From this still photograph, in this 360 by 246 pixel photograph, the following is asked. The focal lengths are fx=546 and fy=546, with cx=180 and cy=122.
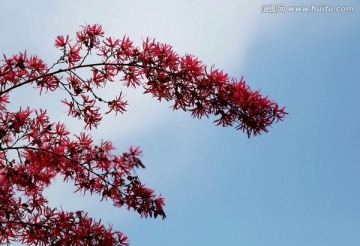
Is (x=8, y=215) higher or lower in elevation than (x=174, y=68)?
lower

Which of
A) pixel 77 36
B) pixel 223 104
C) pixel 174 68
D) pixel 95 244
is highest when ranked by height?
pixel 77 36

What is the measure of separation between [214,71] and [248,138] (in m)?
1.14

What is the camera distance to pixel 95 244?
8.28 meters

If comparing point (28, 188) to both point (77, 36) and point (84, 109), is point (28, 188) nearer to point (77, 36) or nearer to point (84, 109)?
point (84, 109)

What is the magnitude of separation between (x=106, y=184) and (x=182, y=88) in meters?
1.92

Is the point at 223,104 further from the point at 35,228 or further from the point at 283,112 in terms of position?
the point at 35,228

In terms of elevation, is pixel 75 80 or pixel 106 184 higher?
pixel 75 80

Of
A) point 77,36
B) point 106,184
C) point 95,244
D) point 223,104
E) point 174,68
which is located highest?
point 77,36

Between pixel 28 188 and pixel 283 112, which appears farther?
pixel 28 188

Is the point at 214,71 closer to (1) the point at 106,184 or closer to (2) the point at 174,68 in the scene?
(2) the point at 174,68

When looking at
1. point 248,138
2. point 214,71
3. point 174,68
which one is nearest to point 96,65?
point 174,68

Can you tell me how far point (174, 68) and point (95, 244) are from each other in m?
2.94

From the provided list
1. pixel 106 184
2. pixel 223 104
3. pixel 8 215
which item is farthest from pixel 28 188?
pixel 223 104

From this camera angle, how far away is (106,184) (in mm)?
8555
